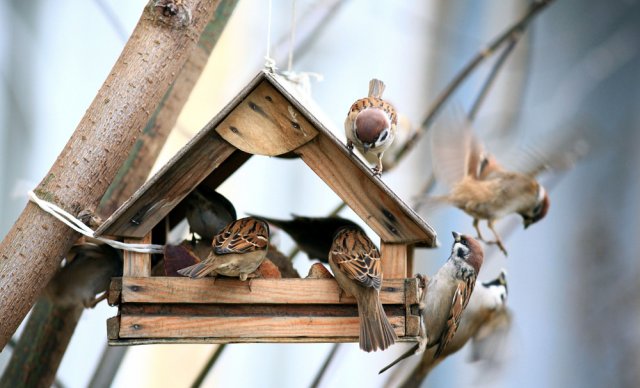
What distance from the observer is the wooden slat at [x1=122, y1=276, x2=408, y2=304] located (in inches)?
86.5

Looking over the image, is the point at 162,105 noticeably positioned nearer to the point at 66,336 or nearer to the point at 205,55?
the point at 205,55

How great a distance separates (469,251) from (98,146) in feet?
3.98

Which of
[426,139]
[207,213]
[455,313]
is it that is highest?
[426,139]

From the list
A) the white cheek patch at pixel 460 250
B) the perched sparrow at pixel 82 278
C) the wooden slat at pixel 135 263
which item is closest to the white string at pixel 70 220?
the wooden slat at pixel 135 263

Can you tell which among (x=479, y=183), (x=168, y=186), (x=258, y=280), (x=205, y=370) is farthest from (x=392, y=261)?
(x=479, y=183)

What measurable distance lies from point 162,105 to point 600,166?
3.25 metres

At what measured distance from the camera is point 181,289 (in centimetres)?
221

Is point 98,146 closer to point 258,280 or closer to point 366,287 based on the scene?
point 258,280

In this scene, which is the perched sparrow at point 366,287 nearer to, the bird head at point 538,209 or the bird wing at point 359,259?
the bird wing at point 359,259

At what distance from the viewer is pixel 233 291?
2225mm

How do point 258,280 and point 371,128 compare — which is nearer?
point 258,280

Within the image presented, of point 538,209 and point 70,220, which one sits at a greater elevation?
point 538,209

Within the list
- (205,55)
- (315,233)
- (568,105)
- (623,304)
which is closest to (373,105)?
(315,233)

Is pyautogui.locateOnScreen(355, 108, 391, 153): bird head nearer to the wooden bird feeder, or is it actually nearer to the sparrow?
the wooden bird feeder
